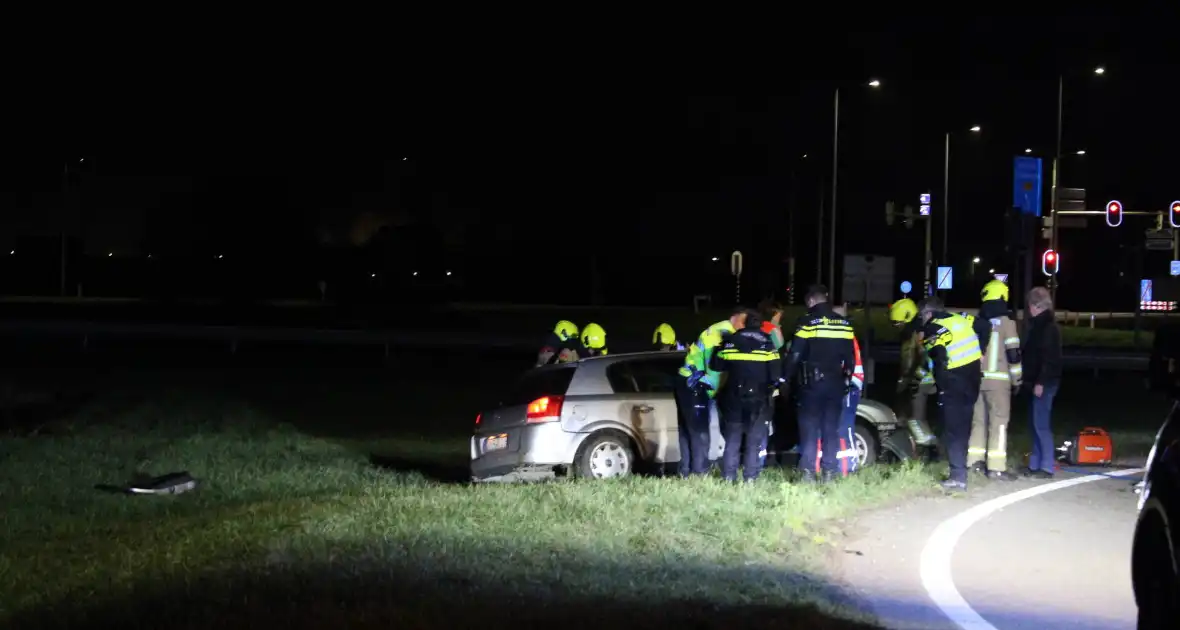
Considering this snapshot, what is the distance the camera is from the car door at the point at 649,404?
1257 centimetres

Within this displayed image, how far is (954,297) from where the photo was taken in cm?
8012

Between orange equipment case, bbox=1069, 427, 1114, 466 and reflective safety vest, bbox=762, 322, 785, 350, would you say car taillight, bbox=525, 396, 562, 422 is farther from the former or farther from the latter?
orange equipment case, bbox=1069, 427, 1114, 466

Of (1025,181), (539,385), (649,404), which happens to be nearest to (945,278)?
(1025,181)

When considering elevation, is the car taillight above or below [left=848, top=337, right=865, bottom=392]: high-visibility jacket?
below

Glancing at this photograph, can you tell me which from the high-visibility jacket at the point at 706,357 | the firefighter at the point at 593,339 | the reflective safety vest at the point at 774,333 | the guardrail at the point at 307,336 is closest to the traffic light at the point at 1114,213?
the guardrail at the point at 307,336

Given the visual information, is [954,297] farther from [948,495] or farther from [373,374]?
[948,495]

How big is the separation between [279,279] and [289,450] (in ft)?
198

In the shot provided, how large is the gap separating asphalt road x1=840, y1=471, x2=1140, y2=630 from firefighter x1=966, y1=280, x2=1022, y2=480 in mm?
732

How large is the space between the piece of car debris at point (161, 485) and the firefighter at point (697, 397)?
5138 mm

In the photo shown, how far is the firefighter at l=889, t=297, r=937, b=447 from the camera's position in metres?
13.1

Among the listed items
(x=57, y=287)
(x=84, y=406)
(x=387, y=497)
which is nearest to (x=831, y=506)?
(x=387, y=497)

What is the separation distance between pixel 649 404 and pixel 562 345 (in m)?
2.43

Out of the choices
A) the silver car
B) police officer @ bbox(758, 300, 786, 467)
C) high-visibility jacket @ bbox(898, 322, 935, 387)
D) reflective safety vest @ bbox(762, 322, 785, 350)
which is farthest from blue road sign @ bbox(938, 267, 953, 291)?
reflective safety vest @ bbox(762, 322, 785, 350)

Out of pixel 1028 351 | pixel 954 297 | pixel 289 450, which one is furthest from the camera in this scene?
pixel 954 297
